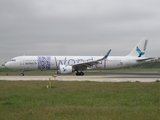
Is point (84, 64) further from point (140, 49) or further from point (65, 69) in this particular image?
point (140, 49)

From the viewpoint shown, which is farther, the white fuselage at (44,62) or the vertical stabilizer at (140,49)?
the vertical stabilizer at (140,49)

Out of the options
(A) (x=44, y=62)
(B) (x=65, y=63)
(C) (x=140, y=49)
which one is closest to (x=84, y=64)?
(B) (x=65, y=63)

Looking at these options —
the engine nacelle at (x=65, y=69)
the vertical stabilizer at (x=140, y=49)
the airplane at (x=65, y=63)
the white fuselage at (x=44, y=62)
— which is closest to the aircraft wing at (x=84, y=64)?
the airplane at (x=65, y=63)

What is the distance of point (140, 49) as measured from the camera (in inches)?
1865

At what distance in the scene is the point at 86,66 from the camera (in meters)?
41.7

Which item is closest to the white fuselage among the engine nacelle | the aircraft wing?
the aircraft wing

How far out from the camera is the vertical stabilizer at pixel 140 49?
47062 millimetres

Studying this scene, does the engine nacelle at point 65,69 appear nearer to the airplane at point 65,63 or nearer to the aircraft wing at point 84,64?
the airplane at point 65,63

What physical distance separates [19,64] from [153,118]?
35201 millimetres

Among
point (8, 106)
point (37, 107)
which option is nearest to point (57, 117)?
point (37, 107)

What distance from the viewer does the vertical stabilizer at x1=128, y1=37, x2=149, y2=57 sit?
47062 mm

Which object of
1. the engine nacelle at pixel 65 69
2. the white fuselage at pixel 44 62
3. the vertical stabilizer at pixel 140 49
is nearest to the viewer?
the engine nacelle at pixel 65 69

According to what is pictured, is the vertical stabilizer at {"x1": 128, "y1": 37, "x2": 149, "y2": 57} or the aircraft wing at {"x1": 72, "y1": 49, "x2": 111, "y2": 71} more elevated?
the vertical stabilizer at {"x1": 128, "y1": 37, "x2": 149, "y2": 57}

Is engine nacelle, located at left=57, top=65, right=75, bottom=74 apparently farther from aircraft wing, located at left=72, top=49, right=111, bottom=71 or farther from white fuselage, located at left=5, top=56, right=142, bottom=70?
white fuselage, located at left=5, top=56, right=142, bottom=70
